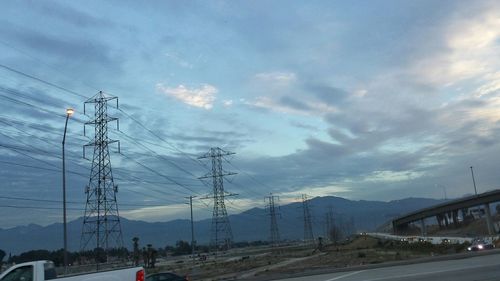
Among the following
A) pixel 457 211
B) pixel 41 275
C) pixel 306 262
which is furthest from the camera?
pixel 457 211

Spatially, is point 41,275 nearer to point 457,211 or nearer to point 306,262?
point 306,262

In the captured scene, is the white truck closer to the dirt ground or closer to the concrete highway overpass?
the dirt ground

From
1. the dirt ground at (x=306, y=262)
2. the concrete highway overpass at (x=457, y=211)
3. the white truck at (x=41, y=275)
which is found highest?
the concrete highway overpass at (x=457, y=211)

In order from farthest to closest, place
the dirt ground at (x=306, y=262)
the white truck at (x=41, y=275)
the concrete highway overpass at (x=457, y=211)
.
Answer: the concrete highway overpass at (x=457, y=211) → the dirt ground at (x=306, y=262) → the white truck at (x=41, y=275)

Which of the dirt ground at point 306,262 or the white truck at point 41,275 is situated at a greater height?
the white truck at point 41,275

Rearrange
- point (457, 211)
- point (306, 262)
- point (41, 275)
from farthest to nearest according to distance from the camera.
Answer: point (457, 211) < point (306, 262) < point (41, 275)

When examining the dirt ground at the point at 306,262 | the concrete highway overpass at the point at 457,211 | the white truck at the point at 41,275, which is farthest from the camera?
the concrete highway overpass at the point at 457,211

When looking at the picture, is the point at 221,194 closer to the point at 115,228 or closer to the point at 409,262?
the point at 115,228

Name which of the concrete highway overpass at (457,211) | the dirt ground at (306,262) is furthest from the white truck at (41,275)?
the concrete highway overpass at (457,211)

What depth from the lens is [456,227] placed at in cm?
17362

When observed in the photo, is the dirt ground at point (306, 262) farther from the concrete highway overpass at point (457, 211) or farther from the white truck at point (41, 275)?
the concrete highway overpass at point (457, 211)

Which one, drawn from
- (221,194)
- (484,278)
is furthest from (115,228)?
(221,194)

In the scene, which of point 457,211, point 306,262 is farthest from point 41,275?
point 457,211

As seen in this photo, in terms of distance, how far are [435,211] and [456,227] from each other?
757 inches
